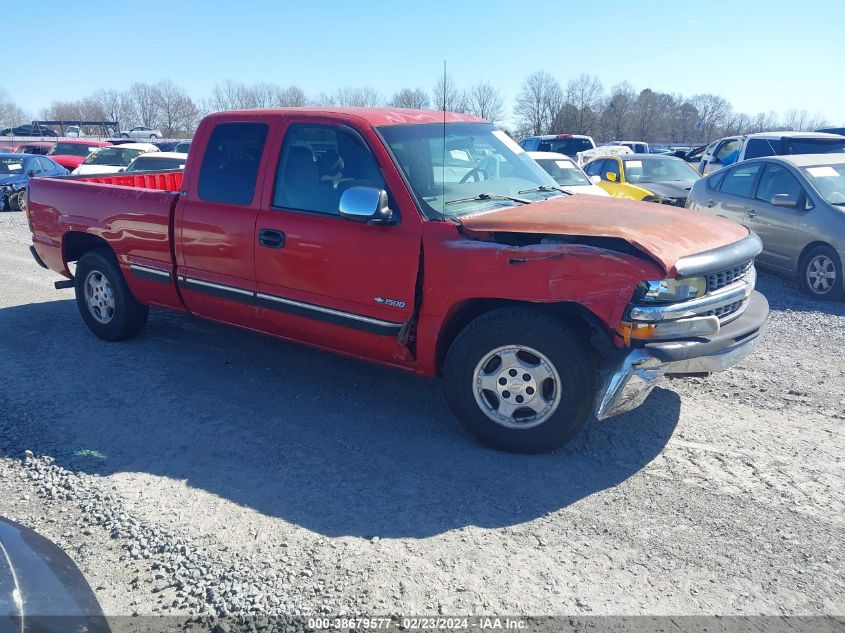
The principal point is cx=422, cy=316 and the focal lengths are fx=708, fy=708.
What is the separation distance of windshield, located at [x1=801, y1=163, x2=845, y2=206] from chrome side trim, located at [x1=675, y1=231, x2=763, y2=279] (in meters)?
4.75

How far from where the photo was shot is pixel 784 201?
8555 mm

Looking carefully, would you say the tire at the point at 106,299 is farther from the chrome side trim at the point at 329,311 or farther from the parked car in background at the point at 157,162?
the parked car in background at the point at 157,162

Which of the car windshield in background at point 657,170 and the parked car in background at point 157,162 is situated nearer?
the car windshield in background at point 657,170

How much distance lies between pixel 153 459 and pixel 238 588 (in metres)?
1.51

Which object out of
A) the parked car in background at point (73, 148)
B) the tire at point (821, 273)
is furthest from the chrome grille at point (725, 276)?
the parked car in background at point (73, 148)

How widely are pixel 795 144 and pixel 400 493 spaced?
502 inches

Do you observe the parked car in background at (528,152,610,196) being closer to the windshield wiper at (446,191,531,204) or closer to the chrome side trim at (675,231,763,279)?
the windshield wiper at (446,191,531,204)

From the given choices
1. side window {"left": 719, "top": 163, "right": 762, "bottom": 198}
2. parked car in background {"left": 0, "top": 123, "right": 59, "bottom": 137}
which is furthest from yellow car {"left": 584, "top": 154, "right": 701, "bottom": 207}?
parked car in background {"left": 0, "top": 123, "right": 59, "bottom": 137}

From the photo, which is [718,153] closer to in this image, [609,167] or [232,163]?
[609,167]

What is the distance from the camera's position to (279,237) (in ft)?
16.0

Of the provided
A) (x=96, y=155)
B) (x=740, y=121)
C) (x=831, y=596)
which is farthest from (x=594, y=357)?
(x=740, y=121)

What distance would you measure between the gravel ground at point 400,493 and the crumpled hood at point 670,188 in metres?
7.28

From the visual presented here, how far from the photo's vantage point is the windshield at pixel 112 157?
19.0 m

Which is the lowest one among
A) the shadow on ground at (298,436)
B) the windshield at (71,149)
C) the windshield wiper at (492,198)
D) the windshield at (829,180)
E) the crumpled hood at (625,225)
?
the windshield at (71,149)
